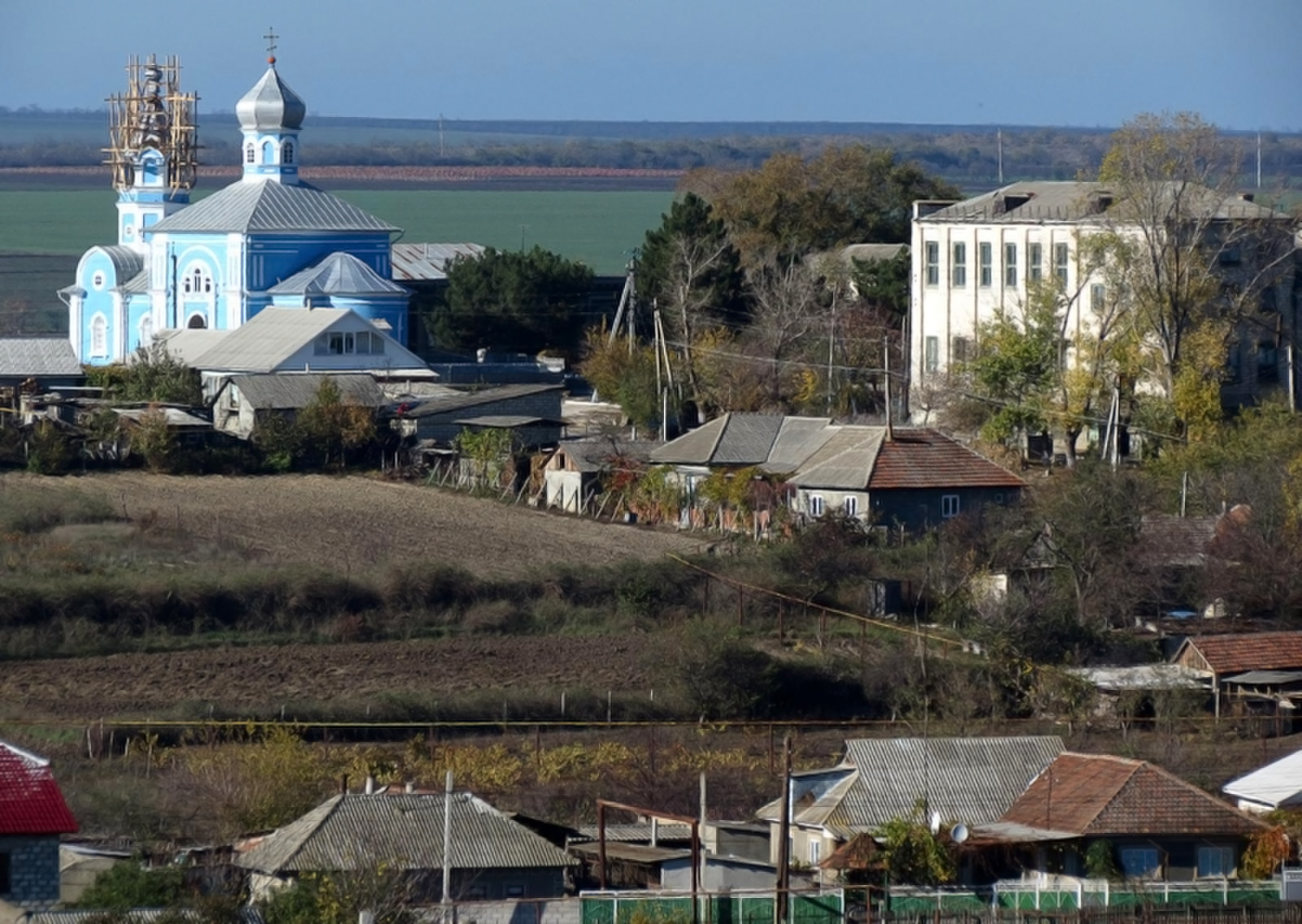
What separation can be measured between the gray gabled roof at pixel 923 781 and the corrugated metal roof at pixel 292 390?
20.6m

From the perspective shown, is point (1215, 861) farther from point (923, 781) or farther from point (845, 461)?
point (845, 461)

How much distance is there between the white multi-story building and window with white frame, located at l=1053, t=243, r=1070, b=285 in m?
0.01

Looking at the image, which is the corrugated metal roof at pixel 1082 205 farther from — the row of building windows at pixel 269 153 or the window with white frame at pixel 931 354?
the row of building windows at pixel 269 153

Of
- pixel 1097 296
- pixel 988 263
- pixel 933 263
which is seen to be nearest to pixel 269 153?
pixel 933 263

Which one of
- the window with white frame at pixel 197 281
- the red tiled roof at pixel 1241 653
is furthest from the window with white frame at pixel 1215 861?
the window with white frame at pixel 197 281

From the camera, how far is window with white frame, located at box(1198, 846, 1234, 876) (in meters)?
19.5

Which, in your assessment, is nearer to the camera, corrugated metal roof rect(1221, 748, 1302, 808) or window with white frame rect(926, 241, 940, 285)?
corrugated metal roof rect(1221, 748, 1302, 808)

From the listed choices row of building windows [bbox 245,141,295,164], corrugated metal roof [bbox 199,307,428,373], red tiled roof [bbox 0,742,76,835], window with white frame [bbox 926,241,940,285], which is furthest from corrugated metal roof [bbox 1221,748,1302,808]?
row of building windows [bbox 245,141,295,164]

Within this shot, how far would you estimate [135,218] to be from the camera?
189ft

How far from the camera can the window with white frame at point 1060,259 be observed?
136ft

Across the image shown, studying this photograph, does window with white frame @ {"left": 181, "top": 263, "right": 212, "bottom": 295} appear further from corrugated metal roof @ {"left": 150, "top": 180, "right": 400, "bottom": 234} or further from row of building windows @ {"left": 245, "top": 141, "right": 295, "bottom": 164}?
row of building windows @ {"left": 245, "top": 141, "right": 295, "bottom": 164}

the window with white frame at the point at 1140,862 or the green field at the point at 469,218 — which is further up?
the green field at the point at 469,218

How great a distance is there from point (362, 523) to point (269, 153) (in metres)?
Result: 19.9

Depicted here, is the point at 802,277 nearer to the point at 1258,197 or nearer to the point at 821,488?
the point at 1258,197
